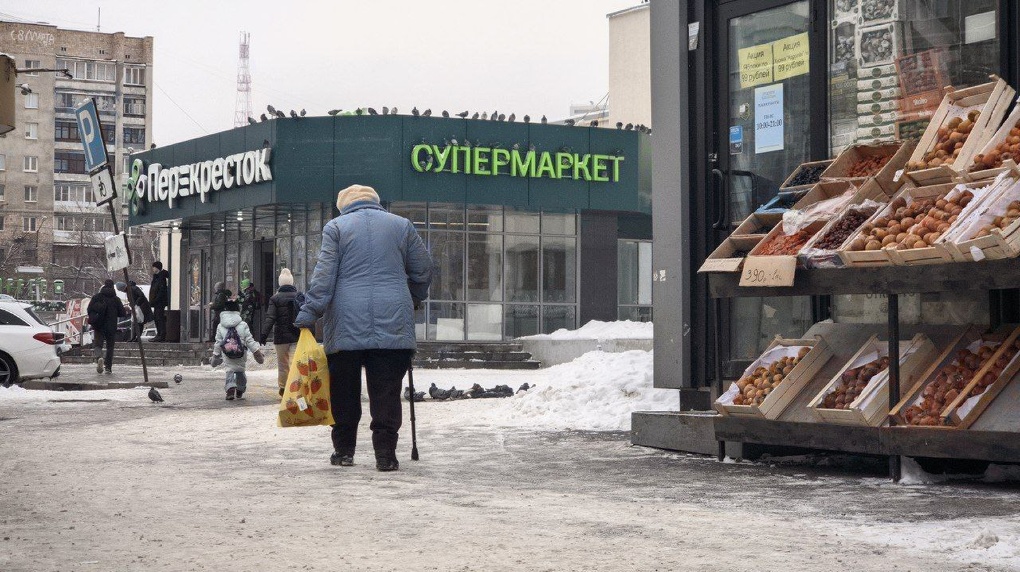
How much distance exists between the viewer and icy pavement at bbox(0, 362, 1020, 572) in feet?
18.1

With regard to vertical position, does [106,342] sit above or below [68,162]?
below

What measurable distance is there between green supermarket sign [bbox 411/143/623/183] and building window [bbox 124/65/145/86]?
81.2 meters

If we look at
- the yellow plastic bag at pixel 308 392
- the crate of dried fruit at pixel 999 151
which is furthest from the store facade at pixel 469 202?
the crate of dried fruit at pixel 999 151

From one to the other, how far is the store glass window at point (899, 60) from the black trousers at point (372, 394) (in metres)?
3.80

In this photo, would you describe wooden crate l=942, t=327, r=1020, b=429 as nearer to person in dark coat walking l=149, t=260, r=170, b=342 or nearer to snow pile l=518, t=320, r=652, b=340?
snow pile l=518, t=320, r=652, b=340

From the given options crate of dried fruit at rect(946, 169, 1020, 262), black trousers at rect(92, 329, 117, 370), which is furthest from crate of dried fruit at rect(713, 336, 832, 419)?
black trousers at rect(92, 329, 117, 370)

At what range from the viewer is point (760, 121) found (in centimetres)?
1096

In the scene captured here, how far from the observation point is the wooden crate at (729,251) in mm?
9438

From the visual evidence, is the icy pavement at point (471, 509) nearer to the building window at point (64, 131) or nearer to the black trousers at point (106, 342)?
the black trousers at point (106, 342)

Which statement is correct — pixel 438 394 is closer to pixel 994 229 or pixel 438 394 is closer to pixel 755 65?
pixel 755 65

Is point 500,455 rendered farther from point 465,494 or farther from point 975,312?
point 975,312

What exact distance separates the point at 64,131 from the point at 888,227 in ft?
359

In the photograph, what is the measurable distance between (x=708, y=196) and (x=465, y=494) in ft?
14.9

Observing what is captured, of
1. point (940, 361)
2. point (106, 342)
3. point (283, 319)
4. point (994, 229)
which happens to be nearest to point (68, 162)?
point (106, 342)
